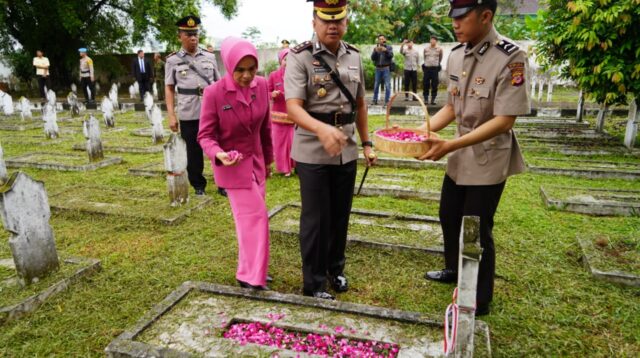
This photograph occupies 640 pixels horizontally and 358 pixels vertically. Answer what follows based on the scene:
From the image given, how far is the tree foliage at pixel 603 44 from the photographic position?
6.01 meters

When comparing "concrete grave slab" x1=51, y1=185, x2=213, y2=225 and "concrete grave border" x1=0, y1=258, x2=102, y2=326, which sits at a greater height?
"concrete grave slab" x1=51, y1=185, x2=213, y2=225

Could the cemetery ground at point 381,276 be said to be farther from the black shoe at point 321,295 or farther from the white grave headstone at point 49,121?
the white grave headstone at point 49,121

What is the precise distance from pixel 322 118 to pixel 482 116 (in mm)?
944

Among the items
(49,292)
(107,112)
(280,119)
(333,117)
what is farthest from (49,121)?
(333,117)

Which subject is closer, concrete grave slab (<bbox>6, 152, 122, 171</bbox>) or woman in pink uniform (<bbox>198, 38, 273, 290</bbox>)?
woman in pink uniform (<bbox>198, 38, 273, 290</bbox>)

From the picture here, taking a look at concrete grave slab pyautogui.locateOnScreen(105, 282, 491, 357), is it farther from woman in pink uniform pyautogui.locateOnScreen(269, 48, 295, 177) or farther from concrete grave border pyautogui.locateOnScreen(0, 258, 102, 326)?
woman in pink uniform pyautogui.locateOnScreen(269, 48, 295, 177)

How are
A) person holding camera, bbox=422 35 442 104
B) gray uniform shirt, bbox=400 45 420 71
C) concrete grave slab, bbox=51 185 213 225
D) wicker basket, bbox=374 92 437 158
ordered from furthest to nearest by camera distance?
gray uniform shirt, bbox=400 45 420 71, person holding camera, bbox=422 35 442 104, concrete grave slab, bbox=51 185 213 225, wicker basket, bbox=374 92 437 158

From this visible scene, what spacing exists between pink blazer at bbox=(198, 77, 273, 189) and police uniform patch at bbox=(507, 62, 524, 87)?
1.55 m

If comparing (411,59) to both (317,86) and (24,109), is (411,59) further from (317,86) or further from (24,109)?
(317,86)

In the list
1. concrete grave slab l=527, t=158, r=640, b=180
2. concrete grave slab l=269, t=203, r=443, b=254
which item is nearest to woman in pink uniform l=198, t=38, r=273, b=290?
concrete grave slab l=269, t=203, r=443, b=254

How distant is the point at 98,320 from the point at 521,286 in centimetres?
285

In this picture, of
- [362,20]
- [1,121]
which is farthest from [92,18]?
[362,20]

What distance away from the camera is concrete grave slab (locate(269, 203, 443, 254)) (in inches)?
153

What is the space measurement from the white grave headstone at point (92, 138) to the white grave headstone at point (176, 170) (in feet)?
9.33
